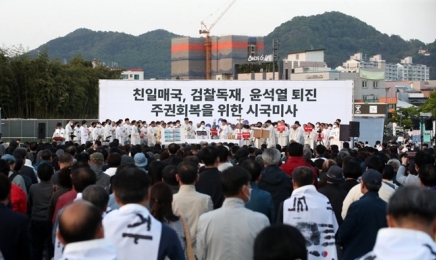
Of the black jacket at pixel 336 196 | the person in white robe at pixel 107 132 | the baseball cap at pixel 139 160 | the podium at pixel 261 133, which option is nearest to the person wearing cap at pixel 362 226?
the black jacket at pixel 336 196

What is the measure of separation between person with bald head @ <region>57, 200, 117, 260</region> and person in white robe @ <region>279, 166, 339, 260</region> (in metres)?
2.76

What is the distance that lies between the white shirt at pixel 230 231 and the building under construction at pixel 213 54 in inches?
4174

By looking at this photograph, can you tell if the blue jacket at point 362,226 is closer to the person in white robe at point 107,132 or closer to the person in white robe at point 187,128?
the person in white robe at point 187,128

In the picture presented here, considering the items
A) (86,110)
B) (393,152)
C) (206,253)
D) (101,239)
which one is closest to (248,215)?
(206,253)

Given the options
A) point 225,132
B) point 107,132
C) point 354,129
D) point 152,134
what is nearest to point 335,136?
point 354,129

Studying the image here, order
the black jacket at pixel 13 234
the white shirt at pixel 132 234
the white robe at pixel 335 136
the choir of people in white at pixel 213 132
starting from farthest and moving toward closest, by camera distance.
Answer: the choir of people in white at pixel 213 132 → the white robe at pixel 335 136 → the black jacket at pixel 13 234 → the white shirt at pixel 132 234

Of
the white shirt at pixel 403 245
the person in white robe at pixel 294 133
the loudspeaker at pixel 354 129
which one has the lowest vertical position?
the person in white robe at pixel 294 133

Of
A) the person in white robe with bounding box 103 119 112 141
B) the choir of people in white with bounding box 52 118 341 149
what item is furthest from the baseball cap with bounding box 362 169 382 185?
the person in white robe with bounding box 103 119 112 141

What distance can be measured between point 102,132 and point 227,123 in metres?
5.25

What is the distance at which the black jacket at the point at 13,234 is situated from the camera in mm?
5586

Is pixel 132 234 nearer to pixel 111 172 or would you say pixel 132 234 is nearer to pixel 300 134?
pixel 111 172

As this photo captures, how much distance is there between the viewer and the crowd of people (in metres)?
3.29

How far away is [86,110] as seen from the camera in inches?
2394

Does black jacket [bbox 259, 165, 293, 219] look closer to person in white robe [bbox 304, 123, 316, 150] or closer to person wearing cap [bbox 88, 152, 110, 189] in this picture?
person wearing cap [bbox 88, 152, 110, 189]
